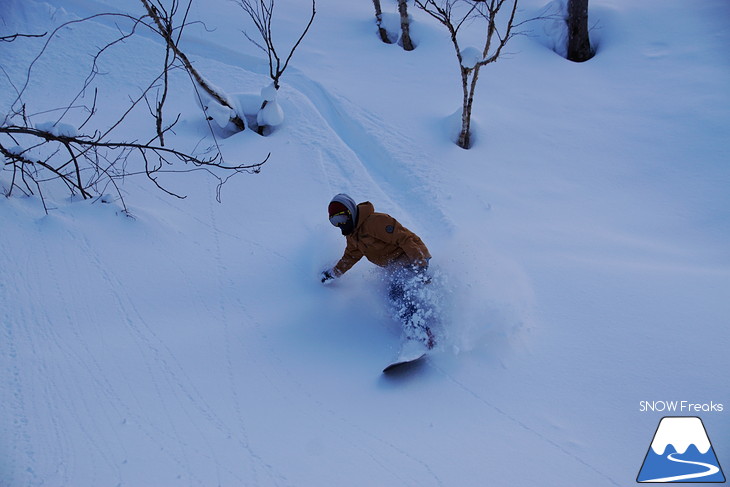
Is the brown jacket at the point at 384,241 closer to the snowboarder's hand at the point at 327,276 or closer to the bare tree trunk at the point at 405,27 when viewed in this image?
the snowboarder's hand at the point at 327,276

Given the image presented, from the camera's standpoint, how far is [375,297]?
4.45m

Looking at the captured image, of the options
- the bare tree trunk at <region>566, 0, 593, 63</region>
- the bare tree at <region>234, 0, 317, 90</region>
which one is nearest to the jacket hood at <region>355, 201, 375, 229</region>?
the bare tree at <region>234, 0, 317, 90</region>

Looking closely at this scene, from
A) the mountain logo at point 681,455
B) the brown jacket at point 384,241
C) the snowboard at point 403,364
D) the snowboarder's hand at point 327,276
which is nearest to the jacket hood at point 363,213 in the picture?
the brown jacket at point 384,241

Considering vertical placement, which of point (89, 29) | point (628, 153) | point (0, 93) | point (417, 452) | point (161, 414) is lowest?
point (417, 452)

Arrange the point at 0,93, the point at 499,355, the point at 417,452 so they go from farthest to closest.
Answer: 1. the point at 0,93
2. the point at 499,355
3. the point at 417,452

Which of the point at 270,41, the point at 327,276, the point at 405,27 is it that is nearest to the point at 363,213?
the point at 327,276

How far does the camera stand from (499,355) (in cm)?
379

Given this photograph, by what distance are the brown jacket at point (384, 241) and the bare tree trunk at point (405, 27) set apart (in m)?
6.78

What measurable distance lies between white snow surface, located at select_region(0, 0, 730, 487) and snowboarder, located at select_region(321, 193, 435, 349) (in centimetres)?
25

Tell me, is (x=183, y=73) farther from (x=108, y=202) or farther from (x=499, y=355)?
(x=499, y=355)

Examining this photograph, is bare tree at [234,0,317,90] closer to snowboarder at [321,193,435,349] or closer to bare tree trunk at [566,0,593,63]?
snowboarder at [321,193,435,349]

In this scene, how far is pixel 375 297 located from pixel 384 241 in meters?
0.76

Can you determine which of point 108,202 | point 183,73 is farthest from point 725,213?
point 183,73

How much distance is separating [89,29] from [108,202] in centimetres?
670
